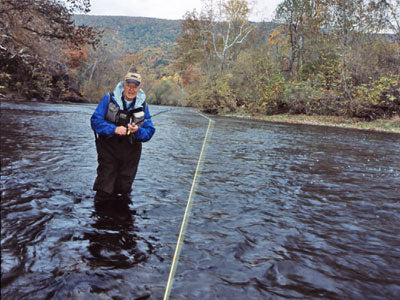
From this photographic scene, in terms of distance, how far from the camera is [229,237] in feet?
13.1

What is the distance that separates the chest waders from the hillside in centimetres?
11538

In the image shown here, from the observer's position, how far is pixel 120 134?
441 centimetres

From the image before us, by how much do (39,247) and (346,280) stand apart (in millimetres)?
3215

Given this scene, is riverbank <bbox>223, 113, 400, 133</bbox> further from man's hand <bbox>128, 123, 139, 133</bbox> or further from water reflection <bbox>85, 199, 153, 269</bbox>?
water reflection <bbox>85, 199, 153, 269</bbox>

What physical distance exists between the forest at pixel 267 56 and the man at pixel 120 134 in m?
13.3

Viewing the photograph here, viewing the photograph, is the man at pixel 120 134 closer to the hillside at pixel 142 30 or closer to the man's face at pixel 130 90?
the man's face at pixel 130 90

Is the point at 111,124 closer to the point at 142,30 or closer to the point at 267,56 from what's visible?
the point at 267,56

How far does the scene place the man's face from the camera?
4.55m

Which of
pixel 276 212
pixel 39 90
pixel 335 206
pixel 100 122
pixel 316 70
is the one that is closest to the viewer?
pixel 100 122

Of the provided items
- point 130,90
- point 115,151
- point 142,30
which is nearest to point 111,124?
point 115,151

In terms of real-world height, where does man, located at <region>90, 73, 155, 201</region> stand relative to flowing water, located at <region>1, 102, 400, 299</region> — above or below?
above

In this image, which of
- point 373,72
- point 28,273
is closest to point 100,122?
point 28,273

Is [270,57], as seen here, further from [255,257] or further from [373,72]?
[255,257]

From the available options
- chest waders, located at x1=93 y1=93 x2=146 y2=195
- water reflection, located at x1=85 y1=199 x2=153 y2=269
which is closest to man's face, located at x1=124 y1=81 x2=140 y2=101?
chest waders, located at x1=93 y1=93 x2=146 y2=195
